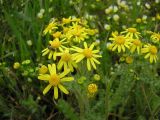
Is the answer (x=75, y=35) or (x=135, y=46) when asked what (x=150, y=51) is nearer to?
(x=135, y=46)

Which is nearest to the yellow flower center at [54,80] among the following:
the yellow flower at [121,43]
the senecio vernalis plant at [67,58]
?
the senecio vernalis plant at [67,58]

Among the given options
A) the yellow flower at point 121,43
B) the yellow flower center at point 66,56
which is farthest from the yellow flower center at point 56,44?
the yellow flower at point 121,43

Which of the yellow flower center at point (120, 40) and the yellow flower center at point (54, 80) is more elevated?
the yellow flower center at point (120, 40)

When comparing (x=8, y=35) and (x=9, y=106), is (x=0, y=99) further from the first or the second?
(x=8, y=35)

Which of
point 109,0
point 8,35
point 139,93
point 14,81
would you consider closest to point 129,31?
point 139,93

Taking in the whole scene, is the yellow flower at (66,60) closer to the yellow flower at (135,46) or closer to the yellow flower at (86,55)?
the yellow flower at (86,55)

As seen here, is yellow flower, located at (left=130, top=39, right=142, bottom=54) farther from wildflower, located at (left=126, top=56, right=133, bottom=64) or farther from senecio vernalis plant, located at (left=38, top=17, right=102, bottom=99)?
senecio vernalis plant, located at (left=38, top=17, right=102, bottom=99)

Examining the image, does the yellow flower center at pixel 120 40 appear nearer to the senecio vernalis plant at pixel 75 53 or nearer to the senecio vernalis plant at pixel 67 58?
the senecio vernalis plant at pixel 75 53

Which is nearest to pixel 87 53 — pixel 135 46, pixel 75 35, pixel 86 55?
pixel 86 55

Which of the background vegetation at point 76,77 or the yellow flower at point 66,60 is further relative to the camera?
the background vegetation at point 76,77

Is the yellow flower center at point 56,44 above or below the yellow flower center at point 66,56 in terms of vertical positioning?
above

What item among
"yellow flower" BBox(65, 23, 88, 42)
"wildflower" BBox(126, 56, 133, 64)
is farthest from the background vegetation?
"yellow flower" BBox(65, 23, 88, 42)
